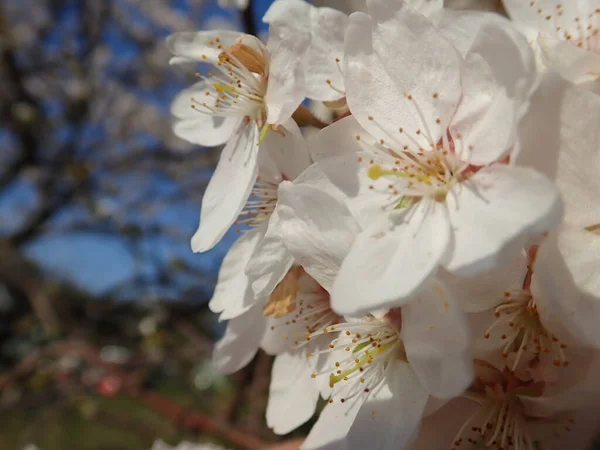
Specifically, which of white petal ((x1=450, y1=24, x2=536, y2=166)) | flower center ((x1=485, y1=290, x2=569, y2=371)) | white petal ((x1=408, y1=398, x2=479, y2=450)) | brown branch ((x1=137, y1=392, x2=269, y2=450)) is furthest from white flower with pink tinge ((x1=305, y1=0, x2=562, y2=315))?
brown branch ((x1=137, y1=392, x2=269, y2=450))

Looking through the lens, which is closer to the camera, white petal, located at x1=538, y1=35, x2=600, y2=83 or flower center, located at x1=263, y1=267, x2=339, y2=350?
white petal, located at x1=538, y1=35, x2=600, y2=83

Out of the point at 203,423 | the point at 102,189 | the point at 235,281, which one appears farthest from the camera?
the point at 102,189

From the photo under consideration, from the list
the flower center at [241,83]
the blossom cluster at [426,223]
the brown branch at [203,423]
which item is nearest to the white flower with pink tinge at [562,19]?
the blossom cluster at [426,223]

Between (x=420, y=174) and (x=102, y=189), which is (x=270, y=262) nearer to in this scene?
(x=420, y=174)

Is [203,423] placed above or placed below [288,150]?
below

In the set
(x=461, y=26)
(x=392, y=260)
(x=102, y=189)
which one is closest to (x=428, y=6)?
(x=461, y=26)

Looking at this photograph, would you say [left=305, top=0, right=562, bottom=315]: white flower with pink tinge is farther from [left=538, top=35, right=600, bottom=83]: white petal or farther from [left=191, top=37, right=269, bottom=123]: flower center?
[left=191, top=37, right=269, bottom=123]: flower center
